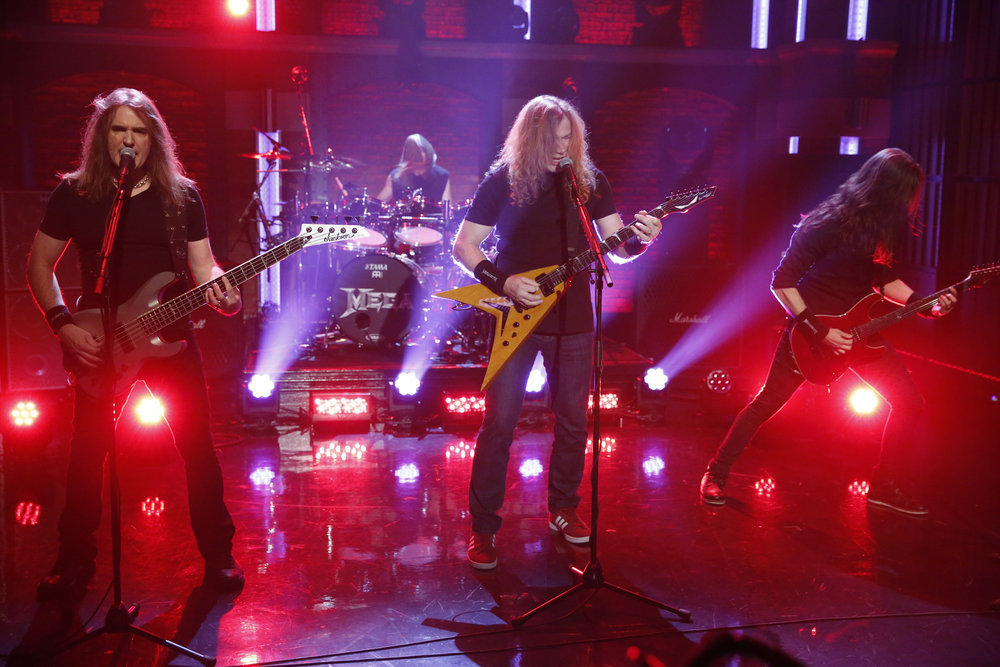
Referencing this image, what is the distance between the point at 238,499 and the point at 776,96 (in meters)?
7.68

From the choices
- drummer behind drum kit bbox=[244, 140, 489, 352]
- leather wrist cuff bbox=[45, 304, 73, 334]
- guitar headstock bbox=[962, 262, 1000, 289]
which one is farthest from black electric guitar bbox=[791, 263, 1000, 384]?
leather wrist cuff bbox=[45, 304, 73, 334]

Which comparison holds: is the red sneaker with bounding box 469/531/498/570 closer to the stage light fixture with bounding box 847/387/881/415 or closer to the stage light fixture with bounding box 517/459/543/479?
the stage light fixture with bounding box 517/459/543/479

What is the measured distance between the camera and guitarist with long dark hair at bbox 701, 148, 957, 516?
4297 mm

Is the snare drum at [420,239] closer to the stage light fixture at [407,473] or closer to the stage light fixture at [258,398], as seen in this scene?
the stage light fixture at [258,398]

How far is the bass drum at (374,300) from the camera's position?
24.0 ft

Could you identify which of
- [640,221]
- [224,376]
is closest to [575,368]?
[640,221]

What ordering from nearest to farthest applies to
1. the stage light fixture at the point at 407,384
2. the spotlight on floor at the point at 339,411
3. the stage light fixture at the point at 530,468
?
the stage light fixture at the point at 530,468
the spotlight on floor at the point at 339,411
the stage light fixture at the point at 407,384

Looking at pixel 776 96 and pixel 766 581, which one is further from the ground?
pixel 776 96

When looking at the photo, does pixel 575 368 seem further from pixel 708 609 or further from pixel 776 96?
pixel 776 96

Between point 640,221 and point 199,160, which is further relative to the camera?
point 199,160

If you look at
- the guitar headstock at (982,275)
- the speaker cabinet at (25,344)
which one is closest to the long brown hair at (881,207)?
the guitar headstock at (982,275)

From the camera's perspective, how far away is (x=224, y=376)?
700cm

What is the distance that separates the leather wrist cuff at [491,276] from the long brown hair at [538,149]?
33cm

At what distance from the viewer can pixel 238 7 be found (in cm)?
932
